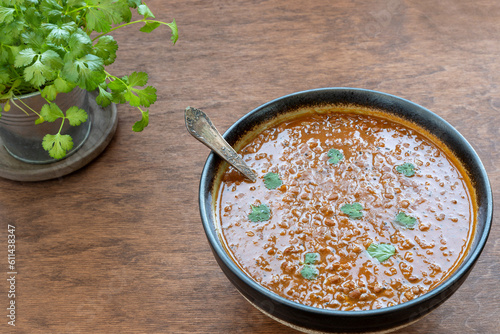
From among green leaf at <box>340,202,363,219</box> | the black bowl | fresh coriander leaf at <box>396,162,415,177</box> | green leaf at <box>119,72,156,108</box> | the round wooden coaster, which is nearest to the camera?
the black bowl

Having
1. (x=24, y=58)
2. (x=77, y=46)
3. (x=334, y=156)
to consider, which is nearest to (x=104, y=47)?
(x=77, y=46)

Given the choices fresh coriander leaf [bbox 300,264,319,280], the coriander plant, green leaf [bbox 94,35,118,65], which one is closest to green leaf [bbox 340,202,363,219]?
fresh coriander leaf [bbox 300,264,319,280]

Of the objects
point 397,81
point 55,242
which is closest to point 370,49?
point 397,81

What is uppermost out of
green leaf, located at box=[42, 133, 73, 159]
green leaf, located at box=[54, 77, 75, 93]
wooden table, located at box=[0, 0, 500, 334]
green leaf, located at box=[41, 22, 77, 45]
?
green leaf, located at box=[41, 22, 77, 45]

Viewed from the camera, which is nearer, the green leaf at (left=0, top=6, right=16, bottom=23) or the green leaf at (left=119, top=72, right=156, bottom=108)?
the green leaf at (left=0, top=6, right=16, bottom=23)

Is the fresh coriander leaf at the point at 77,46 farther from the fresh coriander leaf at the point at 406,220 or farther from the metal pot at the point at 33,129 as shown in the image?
the fresh coriander leaf at the point at 406,220

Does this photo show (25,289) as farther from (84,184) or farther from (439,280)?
(439,280)

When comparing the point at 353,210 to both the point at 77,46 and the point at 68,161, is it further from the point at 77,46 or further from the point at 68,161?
the point at 68,161

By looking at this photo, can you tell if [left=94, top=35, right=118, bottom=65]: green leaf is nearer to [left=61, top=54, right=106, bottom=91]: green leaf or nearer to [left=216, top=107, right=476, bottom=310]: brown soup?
[left=61, top=54, right=106, bottom=91]: green leaf
